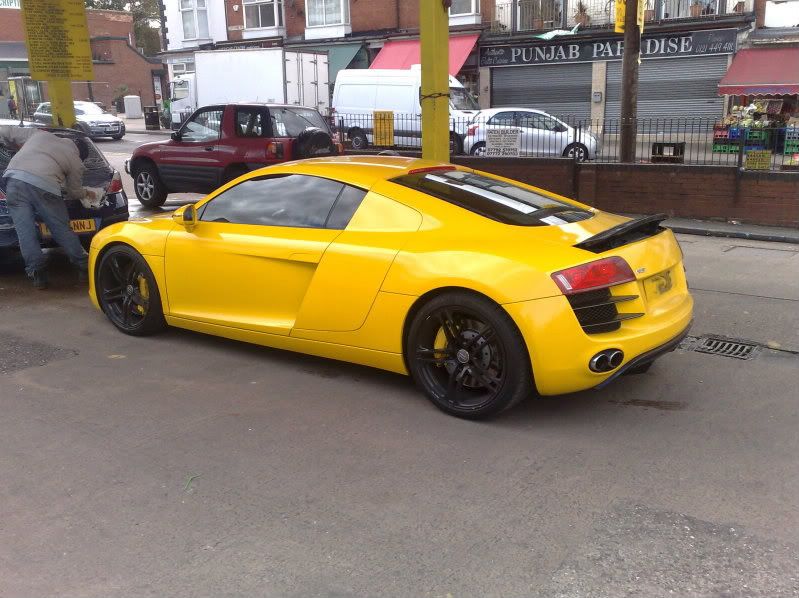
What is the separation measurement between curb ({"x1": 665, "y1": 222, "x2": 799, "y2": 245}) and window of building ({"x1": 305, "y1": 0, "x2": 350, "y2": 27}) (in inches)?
975

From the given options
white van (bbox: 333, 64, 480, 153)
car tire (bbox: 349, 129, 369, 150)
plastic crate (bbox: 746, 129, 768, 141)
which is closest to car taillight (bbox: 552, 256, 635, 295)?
plastic crate (bbox: 746, 129, 768, 141)

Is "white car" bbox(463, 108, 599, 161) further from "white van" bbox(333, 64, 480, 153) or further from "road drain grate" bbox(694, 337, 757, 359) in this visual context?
"road drain grate" bbox(694, 337, 757, 359)

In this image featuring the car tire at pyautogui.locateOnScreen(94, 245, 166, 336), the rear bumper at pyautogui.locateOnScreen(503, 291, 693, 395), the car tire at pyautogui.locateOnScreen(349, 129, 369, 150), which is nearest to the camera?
the rear bumper at pyautogui.locateOnScreen(503, 291, 693, 395)

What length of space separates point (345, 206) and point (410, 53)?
2682 cm

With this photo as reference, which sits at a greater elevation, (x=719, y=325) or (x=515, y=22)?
(x=515, y=22)

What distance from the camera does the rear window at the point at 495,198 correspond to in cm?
480

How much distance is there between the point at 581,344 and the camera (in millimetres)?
4121

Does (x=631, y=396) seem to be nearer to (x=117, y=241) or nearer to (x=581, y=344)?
(x=581, y=344)

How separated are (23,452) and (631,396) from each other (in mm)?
3547

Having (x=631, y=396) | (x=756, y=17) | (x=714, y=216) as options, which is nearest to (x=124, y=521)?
(x=631, y=396)

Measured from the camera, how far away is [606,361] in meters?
4.18

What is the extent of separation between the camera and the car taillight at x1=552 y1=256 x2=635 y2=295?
4117 mm

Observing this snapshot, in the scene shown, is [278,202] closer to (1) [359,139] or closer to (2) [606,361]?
(2) [606,361]

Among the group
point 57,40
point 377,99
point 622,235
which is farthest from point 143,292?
point 377,99
